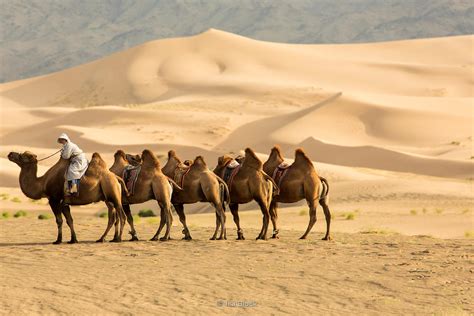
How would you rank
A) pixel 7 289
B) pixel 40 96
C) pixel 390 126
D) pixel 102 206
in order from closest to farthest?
pixel 7 289
pixel 102 206
pixel 390 126
pixel 40 96

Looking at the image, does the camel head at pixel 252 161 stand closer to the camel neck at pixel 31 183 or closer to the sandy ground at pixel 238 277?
the sandy ground at pixel 238 277

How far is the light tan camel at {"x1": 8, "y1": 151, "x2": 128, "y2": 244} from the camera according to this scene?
1552 cm

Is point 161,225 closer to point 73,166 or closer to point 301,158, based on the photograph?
point 73,166

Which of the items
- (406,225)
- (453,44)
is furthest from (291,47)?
(406,225)

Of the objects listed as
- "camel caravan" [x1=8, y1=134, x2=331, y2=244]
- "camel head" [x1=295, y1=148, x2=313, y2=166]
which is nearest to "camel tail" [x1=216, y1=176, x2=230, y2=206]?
"camel caravan" [x1=8, y1=134, x2=331, y2=244]

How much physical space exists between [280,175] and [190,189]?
5.63 feet

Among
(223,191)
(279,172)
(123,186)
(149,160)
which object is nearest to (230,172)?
(223,191)

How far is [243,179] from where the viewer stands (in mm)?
16312

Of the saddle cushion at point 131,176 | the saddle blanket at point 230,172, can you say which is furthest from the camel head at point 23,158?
the saddle blanket at point 230,172

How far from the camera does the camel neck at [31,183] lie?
52.1ft

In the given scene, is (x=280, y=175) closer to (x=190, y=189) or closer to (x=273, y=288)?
(x=190, y=189)

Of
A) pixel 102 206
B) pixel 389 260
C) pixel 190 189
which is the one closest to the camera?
pixel 389 260

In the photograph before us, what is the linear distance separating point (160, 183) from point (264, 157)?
77.4 ft

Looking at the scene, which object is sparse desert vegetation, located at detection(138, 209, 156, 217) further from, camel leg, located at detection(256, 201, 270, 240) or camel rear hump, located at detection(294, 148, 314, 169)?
camel rear hump, located at detection(294, 148, 314, 169)
